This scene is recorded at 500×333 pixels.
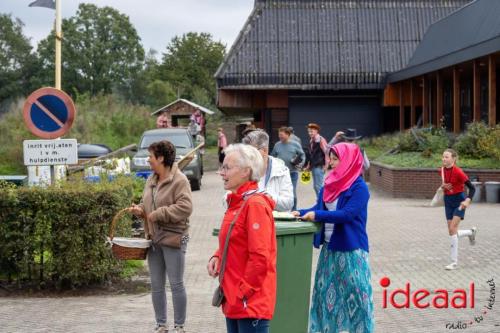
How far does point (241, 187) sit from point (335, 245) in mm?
1684

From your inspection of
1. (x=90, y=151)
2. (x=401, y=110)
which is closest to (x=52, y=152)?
(x=90, y=151)

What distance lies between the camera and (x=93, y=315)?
28.5 feet

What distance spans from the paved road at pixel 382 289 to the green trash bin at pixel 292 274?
1.57 m

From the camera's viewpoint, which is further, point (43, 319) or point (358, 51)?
point (358, 51)

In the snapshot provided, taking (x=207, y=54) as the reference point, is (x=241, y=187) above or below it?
below

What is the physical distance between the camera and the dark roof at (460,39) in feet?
75.4

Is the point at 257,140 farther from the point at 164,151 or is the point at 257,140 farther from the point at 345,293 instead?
the point at 345,293

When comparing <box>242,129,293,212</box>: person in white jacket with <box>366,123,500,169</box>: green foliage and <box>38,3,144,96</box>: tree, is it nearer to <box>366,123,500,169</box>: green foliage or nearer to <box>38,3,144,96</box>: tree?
<box>366,123,500,169</box>: green foliage

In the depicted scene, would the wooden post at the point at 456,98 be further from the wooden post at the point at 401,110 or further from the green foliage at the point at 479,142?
the wooden post at the point at 401,110

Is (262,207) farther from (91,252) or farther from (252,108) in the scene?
(252,108)

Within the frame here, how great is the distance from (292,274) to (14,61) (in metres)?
99.9

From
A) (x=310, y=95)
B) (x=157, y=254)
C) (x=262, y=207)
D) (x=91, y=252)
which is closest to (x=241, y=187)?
(x=262, y=207)

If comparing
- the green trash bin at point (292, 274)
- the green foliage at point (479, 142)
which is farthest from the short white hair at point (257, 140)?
the green foliage at point (479, 142)

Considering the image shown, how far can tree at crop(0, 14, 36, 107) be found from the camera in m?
96.4
